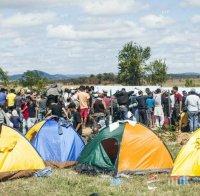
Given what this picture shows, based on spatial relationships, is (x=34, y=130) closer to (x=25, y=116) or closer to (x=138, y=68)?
(x=25, y=116)

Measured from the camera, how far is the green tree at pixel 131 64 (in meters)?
75.2

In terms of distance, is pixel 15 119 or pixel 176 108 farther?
pixel 176 108

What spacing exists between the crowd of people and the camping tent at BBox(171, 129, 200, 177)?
264 inches

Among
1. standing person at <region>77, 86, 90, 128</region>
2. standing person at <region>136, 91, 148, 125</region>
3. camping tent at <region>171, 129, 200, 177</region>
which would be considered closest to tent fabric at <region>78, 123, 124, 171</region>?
camping tent at <region>171, 129, 200, 177</region>

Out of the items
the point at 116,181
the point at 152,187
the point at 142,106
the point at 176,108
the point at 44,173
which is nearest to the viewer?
the point at 152,187

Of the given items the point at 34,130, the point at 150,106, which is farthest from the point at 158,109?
the point at 34,130

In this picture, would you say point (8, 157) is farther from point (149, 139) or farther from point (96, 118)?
point (96, 118)

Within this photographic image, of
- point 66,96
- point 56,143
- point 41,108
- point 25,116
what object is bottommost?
point 56,143

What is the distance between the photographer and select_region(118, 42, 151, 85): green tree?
247 ft

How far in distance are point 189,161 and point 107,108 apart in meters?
10.9

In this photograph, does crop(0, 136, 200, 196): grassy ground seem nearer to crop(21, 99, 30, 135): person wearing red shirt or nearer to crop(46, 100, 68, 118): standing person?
crop(46, 100, 68, 118): standing person

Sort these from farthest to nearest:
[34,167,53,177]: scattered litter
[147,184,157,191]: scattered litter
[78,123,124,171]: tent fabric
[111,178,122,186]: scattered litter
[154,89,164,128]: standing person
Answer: [154,89,164,128]: standing person → [78,123,124,171]: tent fabric → [34,167,53,177]: scattered litter → [111,178,122,186]: scattered litter → [147,184,157,191]: scattered litter

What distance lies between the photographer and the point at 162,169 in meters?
12.8

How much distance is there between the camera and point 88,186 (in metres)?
11.4
